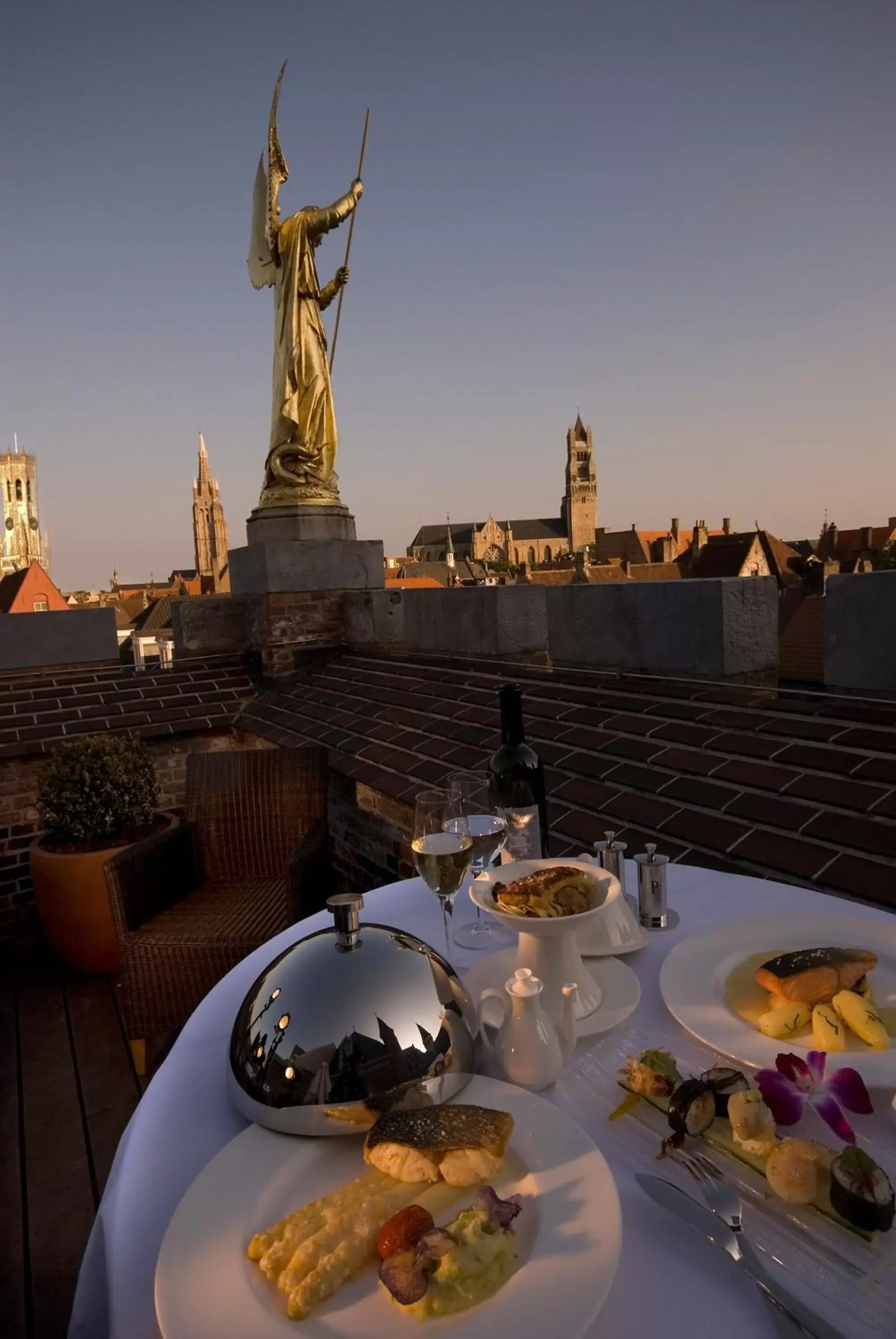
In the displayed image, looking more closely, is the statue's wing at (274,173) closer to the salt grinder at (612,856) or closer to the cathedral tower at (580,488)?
the salt grinder at (612,856)

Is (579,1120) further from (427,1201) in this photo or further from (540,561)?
(540,561)

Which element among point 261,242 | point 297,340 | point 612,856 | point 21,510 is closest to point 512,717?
point 612,856

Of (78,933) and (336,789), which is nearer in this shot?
(78,933)

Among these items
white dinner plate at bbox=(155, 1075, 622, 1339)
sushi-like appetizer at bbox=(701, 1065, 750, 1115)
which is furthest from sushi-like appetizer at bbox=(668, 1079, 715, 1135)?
white dinner plate at bbox=(155, 1075, 622, 1339)

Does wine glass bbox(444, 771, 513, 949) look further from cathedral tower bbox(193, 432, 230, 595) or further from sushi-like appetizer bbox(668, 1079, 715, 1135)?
cathedral tower bbox(193, 432, 230, 595)

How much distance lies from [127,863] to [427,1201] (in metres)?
2.64

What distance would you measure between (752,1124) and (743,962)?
18.4 inches

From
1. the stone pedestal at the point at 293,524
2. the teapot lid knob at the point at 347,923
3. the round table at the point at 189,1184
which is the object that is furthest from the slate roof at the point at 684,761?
the stone pedestal at the point at 293,524

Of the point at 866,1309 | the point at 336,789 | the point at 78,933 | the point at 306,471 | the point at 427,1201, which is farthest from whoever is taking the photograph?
the point at 306,471

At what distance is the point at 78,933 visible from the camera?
13.3ft

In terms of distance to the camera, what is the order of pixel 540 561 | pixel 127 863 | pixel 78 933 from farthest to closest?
pixel 540 561
pixel 78 933
pixel 127 863

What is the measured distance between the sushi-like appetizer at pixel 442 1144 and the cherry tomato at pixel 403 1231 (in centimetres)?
5

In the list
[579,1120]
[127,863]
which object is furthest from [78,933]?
[579,1120]

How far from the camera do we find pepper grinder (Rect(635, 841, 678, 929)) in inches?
65.6
